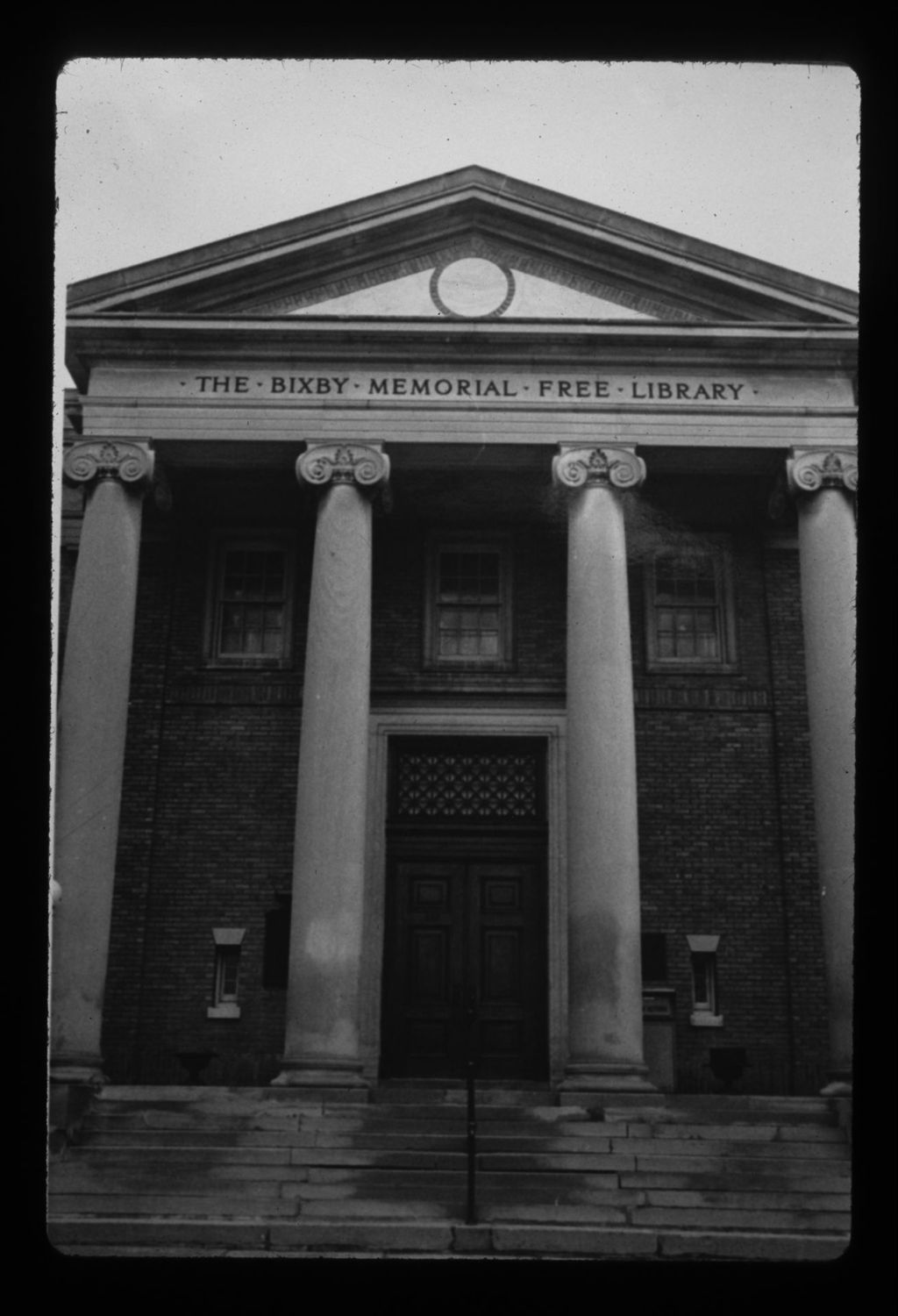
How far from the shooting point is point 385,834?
17812mm

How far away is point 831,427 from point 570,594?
3721 millimetres

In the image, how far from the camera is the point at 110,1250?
35.0 ft

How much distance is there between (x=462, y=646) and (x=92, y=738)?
5.25 m

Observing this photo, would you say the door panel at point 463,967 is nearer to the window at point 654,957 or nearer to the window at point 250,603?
the window at point 654,957

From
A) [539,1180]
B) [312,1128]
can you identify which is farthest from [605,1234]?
[312,1128]

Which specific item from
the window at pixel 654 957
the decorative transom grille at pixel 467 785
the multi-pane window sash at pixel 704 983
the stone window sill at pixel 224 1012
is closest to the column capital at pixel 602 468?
the decorative transom grille at pixel 467 785

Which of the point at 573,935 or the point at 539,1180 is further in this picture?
the point at 573,935

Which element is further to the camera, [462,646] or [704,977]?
[462,646]

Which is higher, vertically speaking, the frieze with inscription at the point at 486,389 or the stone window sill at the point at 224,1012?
the frieze with inscription at the point at 486,389

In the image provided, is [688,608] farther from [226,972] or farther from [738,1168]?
[738,1168]

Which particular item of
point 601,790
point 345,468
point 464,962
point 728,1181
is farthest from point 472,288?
point 728,1181

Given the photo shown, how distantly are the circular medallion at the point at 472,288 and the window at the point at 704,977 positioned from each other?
311 inches

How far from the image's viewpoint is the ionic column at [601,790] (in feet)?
47.4

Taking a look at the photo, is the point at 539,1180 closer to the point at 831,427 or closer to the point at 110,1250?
the point at 110,1250
